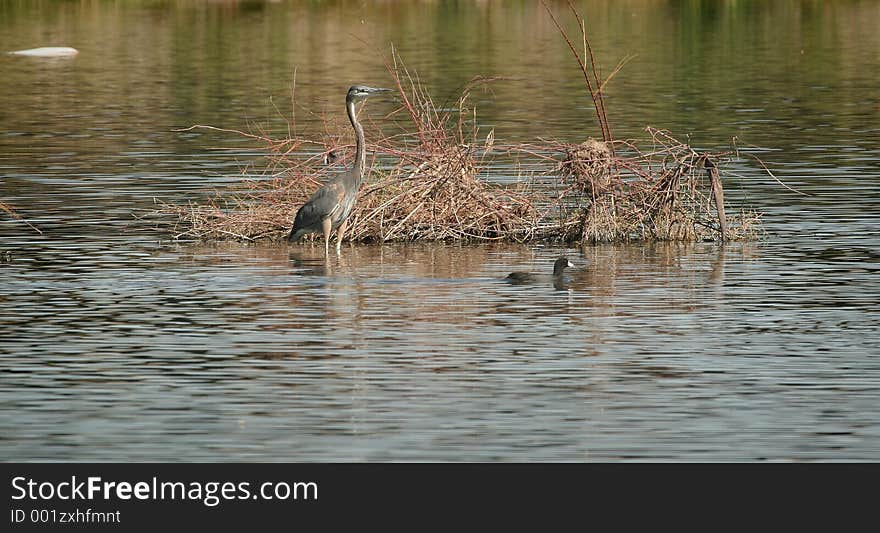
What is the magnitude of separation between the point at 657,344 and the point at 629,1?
2411 inches

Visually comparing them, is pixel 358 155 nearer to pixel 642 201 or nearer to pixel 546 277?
pixel 546 277

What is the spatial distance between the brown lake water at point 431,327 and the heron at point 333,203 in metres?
0.34

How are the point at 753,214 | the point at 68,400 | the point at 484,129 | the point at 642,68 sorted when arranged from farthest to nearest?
the point at 642,68, the point at 484,129, the point at 753,214, the point at 68,400

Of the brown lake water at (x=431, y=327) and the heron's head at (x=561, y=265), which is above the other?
the heron's head at (x=561, y=265)

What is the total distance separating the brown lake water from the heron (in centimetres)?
34

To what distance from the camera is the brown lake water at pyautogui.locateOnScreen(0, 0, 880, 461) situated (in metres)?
11.4

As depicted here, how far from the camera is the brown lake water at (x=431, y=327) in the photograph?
450 inches

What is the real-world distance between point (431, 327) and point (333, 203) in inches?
165

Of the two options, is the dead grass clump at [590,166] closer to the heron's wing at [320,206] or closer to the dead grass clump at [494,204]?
the dead grass clump at [494,204]

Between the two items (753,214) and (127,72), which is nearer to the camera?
(753,214)

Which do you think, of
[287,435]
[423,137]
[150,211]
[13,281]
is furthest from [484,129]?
[287,435]

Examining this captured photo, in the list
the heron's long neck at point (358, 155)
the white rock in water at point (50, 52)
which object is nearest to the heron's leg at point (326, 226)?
the heron's long neck at point (358, 155)

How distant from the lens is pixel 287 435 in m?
11.4

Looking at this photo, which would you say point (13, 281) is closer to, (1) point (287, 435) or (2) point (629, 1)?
(1) point (287, 435)
